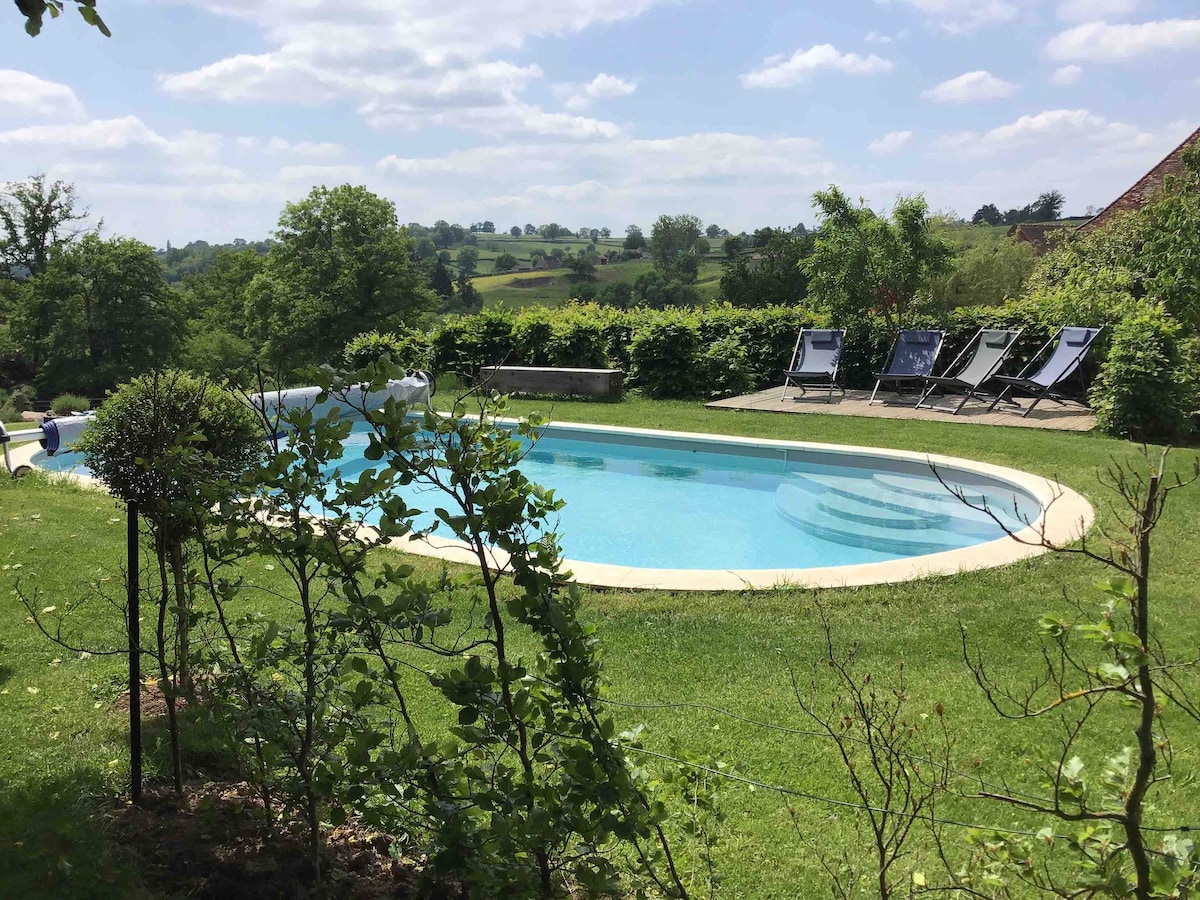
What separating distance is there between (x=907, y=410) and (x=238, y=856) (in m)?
10.6

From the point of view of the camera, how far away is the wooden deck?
33.5ft

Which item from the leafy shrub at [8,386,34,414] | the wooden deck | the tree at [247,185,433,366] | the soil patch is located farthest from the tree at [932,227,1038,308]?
the leafy shrub at [8,386,34,414]

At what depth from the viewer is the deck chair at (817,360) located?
41.2 ft

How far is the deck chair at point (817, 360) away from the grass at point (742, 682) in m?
6.04

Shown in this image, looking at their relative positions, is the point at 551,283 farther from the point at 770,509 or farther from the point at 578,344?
the point at 770,509

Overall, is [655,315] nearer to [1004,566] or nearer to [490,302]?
[1004,566]

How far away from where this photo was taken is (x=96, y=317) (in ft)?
99.4

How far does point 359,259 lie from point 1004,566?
108ft

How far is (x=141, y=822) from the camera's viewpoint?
2.54m

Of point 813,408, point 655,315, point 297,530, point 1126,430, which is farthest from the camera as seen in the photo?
point 655,315

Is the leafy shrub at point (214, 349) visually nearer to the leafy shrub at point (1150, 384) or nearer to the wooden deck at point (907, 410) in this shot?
the wooden deck at point (907, 410)

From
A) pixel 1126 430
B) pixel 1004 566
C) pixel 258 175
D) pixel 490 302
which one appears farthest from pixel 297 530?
pixel 490 302

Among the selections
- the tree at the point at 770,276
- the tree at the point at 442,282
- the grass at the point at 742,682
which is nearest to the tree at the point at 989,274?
the tree at the point at 770,276

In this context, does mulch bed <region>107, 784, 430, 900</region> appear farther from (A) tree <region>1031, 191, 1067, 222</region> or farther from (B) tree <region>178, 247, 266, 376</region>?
(A) tree <region>1031, 191, 1067, 222</region>
